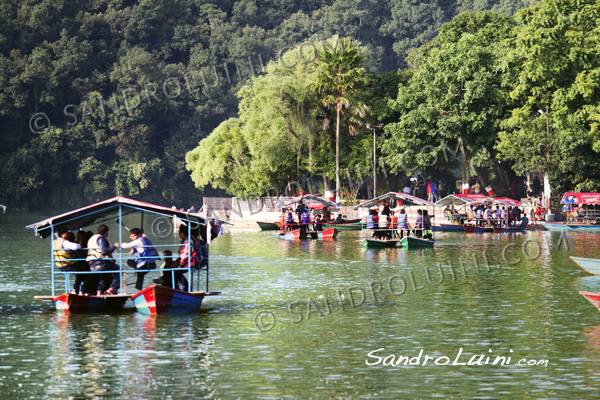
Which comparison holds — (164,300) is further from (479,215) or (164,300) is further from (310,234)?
(479,215)

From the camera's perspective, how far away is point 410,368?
51.8 ft

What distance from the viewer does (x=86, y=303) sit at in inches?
848

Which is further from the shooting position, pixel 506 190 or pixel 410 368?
pixel 506 190

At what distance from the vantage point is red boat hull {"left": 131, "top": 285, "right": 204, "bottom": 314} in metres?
21.1

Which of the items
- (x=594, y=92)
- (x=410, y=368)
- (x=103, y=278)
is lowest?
(x=410, y=368)

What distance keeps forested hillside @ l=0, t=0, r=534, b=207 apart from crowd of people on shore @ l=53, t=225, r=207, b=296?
87.7 metres

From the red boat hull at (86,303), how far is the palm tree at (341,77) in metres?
53.2

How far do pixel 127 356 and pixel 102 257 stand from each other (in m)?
4.97

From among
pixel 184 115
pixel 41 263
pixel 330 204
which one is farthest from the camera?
pixel 184 115

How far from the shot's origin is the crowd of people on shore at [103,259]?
2095cm

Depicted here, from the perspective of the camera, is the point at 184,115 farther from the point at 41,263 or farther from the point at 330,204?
the point at 41,263

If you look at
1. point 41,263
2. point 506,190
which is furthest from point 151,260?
point 506,190

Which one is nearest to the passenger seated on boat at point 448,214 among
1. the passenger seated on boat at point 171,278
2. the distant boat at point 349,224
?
the distant boat at point 349,224

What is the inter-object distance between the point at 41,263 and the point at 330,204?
90.1ft
